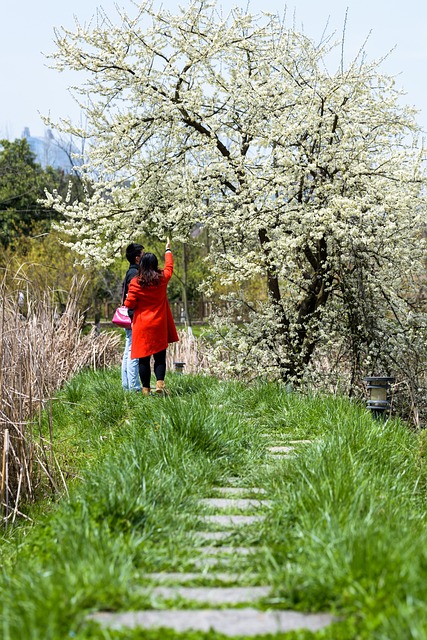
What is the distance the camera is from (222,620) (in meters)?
2.09

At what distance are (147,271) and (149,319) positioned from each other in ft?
1.59

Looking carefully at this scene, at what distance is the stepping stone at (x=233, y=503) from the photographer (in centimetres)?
325

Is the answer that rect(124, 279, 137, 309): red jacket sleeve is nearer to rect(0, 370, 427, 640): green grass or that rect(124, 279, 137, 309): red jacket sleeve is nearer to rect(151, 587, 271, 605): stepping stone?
rect(0, 370, 427, 640): green grass

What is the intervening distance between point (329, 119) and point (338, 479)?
6.21m

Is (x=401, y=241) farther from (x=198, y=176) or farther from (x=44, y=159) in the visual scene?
(x=44, y=159)

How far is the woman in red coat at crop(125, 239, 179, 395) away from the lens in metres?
7.27

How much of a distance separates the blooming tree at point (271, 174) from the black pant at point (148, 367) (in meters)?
1.71

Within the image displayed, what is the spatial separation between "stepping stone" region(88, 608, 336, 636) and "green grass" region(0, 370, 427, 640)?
0.04 meters

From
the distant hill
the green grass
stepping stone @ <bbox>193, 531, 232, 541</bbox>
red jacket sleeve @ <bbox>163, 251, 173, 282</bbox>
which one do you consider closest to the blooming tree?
red jacket sleeve @ <bbox>163, 251, 173, 282</bbox>

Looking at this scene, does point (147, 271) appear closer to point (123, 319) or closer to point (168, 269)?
point (168, 269)

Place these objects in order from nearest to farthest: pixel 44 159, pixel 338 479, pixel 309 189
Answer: pixel 338 479
pixel 309 189
pixel 44 159

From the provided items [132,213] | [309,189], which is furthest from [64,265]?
[309,189]

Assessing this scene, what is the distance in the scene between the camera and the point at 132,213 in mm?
9875

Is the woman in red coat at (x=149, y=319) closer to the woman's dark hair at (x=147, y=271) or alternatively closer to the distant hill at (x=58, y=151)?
the woman's dark hair at (x=147, y=271)
